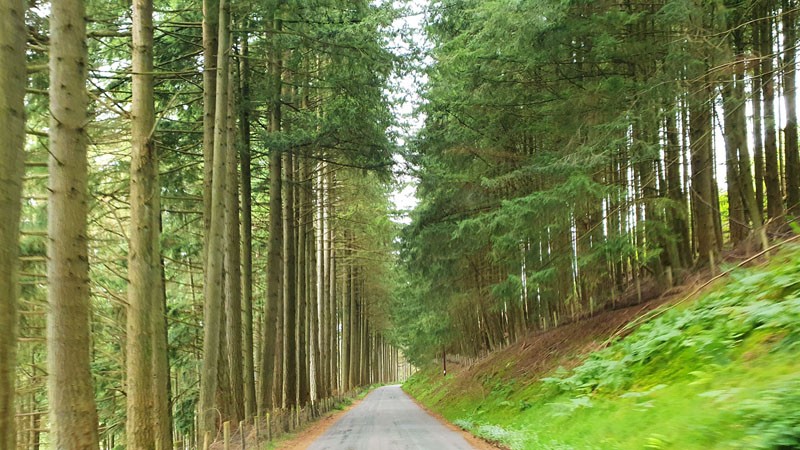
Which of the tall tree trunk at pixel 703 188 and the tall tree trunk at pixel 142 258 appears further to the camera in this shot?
the tall tree trunk at pixel 703 188

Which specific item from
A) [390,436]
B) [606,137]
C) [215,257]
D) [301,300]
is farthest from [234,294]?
[606,137]

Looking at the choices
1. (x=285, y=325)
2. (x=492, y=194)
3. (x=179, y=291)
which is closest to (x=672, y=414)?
(x=492, y=194)

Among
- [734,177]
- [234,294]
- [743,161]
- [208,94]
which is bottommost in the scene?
[234,294]

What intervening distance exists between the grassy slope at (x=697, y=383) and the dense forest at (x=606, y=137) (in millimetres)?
2140

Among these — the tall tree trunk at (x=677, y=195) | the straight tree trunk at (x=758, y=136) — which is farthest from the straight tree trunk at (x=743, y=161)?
the tall tree trunk at (x=677, y=195)

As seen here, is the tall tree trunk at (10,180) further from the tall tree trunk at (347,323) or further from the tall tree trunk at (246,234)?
the tall tree trunk at (347,323)

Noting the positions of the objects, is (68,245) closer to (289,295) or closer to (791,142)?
(289,295)

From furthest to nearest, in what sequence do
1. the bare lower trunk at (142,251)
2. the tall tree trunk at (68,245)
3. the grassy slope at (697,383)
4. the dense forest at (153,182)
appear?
1. the bare lower trunk at (142,251)
2. the dense forest at (153,182)
3. the tall tree trunk at (68,245)
4. the grassy slope at (697,383)

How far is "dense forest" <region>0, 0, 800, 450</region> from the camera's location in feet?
22.9

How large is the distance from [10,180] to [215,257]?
6036 mm

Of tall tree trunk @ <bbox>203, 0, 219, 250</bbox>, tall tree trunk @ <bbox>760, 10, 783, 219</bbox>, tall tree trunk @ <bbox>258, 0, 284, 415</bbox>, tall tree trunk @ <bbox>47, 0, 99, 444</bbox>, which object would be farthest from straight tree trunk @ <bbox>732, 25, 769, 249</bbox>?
tall tree trunk @ <bbox>258, 0, 284, 415</bbox>

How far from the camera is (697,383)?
6.95 metres

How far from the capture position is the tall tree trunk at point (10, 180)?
4.98 m

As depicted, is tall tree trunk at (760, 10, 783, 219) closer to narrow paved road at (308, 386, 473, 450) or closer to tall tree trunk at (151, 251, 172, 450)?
narrow paved road at (308, 386, 473, 450)
